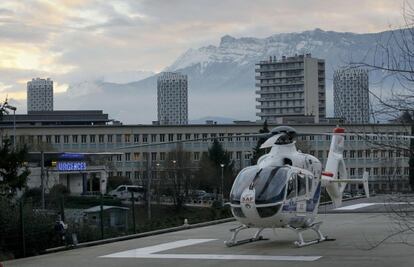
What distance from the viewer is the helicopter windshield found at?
22344mm

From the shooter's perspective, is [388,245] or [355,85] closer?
[355,85]

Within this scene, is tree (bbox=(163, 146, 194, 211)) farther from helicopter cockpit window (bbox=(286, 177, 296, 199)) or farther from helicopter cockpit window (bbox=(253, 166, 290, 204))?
helicopter cockpit window (bbox=(253, 166, 290, 204))

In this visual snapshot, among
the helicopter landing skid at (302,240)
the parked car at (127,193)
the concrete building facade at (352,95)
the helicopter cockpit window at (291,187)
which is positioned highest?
the concrete building facade at (352,95)

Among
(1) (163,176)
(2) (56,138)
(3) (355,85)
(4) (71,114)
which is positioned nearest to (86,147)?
(2) (56,138)

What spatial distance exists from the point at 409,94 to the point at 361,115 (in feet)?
4.15

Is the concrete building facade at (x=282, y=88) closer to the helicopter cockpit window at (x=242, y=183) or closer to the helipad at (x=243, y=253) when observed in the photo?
the helipad at (x=243, y=253)

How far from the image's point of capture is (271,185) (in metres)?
22.7

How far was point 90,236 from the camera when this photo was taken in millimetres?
28156

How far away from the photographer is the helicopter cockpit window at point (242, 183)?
74.4 ft

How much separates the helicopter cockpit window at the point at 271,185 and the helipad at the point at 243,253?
64.7 inches

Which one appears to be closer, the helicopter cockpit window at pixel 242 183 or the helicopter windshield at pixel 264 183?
the helicopter windshield at pixel 264 183

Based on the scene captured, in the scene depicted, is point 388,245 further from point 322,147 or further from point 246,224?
point 322,147

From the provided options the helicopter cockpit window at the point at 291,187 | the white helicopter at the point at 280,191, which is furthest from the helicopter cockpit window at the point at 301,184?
the helicopter cockpit window at the point at 291,187

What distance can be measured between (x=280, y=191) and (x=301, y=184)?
5.41 ft
